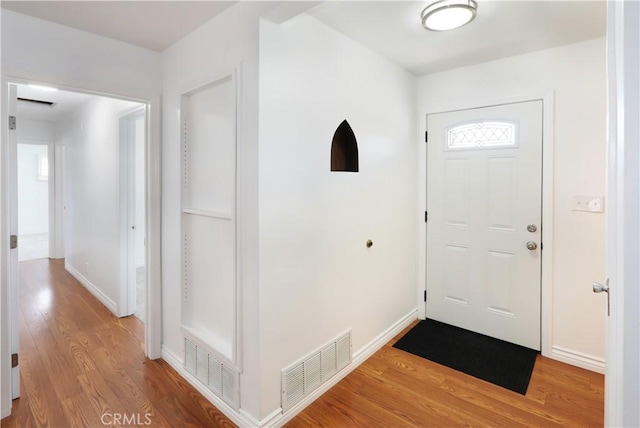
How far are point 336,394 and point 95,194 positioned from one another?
3.65 meters

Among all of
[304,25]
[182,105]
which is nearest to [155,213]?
[182,105]

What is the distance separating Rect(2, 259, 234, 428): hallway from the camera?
6.51 feet

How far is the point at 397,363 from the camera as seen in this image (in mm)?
2600

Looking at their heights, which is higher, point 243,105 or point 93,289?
point 243,105

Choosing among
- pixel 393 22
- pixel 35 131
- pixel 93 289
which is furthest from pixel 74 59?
pixel 35 131

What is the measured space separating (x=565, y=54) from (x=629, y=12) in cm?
222

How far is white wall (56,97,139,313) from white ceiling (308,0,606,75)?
7.39 ft

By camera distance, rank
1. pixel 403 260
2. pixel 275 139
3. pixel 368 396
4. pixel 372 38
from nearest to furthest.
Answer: pixel 275 139, pixel 368 396, pixel 372 38, pixel 403 260

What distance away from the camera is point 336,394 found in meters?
2.22

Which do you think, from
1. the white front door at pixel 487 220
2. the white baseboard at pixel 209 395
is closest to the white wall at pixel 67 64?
the white baseboard at pixel 209 395

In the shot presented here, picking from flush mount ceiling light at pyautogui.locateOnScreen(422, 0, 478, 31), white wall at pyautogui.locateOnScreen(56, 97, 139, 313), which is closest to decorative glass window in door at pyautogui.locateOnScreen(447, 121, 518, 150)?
flush mount ceiling light at pyautogui.locateOnScreen(422, 0, 478, 31)

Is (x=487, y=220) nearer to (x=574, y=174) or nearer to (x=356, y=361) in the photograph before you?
(x=574, y=174)

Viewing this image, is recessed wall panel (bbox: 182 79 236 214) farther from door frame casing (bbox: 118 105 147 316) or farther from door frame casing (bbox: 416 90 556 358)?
door frame casing (bbox: 416 90 556 358)

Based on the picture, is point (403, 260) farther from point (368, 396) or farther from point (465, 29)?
point (465, 29)
